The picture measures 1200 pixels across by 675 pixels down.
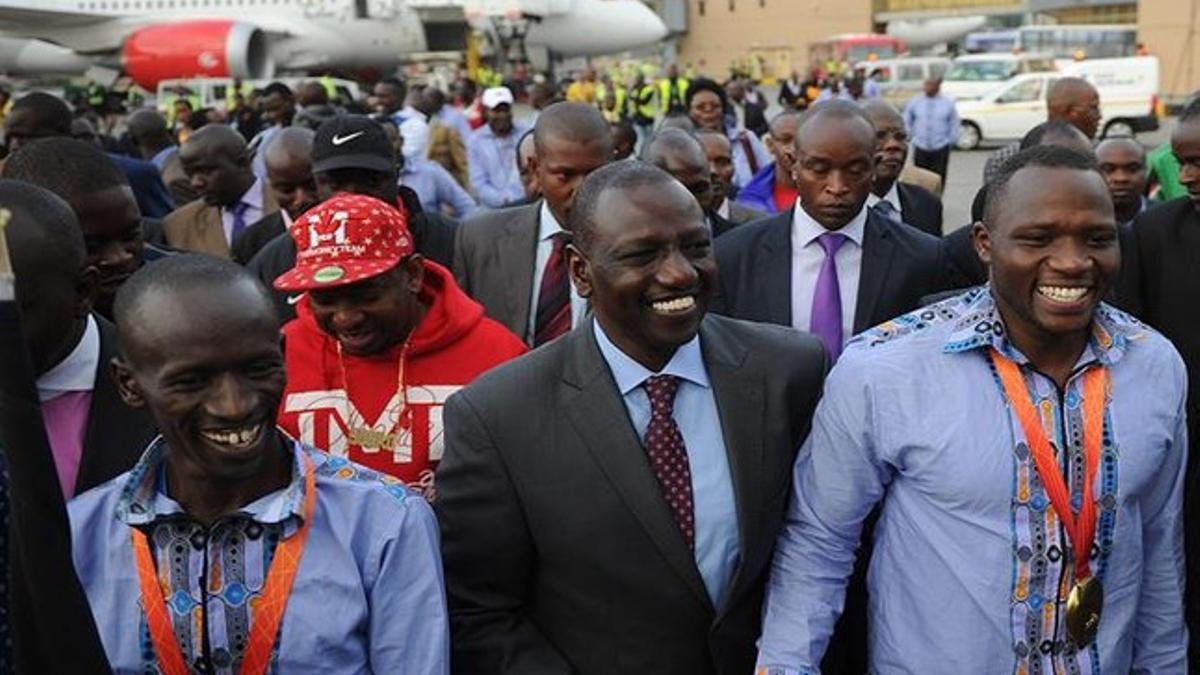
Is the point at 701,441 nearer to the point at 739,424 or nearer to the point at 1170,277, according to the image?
the point at 739,424

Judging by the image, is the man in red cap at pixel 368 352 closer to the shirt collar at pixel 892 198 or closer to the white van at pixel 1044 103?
the shirt collar at pixel 892 198

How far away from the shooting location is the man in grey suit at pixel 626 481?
2.59 m

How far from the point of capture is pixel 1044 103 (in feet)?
80.1

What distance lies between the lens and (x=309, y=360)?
324 cm

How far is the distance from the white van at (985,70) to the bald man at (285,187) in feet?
74.0

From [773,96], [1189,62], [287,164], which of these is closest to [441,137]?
[287,164]

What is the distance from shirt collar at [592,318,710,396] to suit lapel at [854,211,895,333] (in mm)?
1464

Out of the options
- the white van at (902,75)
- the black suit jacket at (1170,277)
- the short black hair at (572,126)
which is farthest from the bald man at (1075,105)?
the white van at (902,75)

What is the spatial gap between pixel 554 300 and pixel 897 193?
2384mm

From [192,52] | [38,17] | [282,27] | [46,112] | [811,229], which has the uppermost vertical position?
[38,17]

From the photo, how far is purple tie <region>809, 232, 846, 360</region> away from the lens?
4.12 m

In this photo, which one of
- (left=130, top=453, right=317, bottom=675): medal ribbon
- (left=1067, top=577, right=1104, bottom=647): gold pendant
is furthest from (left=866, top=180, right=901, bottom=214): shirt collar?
(left=130, top=453, right=317, bottom=675): medal ribbon

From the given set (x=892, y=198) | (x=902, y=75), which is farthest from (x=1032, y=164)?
(x=902, y=75)

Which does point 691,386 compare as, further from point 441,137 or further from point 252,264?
point 441,137
